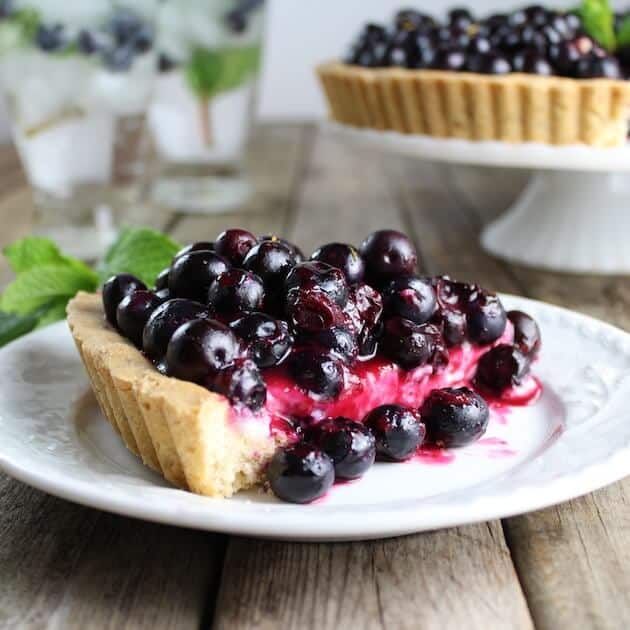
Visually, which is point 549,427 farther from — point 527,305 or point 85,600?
point 85,600

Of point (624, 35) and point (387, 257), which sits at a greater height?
point (387, 257)

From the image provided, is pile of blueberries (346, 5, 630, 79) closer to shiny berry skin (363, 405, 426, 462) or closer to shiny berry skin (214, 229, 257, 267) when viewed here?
shiny berry skin (214, 229, 257, 267)

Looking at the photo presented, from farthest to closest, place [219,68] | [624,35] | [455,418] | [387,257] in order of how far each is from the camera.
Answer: [219,68] → [624,35] → [387,257] → [455,418]

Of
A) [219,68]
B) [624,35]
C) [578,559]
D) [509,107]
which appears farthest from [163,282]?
[219,68]

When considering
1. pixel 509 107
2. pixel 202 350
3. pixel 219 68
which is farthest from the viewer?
pixel 219 68

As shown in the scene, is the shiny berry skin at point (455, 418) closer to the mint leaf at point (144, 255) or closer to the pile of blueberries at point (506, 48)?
the mint leaf at point (144, 255)

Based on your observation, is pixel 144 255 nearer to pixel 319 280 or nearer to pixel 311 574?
pixel 319 280
